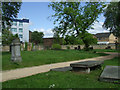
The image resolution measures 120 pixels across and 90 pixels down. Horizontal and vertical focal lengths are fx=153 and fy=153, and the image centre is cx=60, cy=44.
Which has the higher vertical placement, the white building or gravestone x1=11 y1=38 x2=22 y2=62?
the white building

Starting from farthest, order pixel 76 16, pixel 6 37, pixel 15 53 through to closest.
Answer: pixel 6 37 < pixel 76 16 < pixel 15 53

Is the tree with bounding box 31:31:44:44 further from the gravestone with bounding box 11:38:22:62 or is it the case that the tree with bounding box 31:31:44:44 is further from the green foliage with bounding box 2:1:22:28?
the gravestone with bounding box 11:38:22:62

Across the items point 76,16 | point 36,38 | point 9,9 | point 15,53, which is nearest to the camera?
point 15,53

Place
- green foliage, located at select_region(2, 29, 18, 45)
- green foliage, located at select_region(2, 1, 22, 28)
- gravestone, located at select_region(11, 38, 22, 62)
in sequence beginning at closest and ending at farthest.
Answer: gravestone, located at select_region(11, 38, 22, 62) < green foliage, located at select_region(2, 1, 22, 28) < green foliage, located at select_region(2, 29, 18, 45)

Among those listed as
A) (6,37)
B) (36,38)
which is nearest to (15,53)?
(6,37)

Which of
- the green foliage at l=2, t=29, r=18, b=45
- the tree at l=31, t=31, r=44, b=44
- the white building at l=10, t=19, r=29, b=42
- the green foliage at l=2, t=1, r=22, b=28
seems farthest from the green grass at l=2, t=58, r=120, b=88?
the tree at l=31, t=31, r=44, b=44

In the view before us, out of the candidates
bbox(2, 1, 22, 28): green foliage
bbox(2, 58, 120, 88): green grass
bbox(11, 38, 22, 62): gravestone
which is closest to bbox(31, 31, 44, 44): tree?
bbox(2, 1, 22, 28): green foliage

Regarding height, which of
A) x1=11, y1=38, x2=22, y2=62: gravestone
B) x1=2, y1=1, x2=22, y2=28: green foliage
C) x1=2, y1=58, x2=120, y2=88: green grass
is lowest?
x1=2, y1=58, x2=120, y2=88: green grass

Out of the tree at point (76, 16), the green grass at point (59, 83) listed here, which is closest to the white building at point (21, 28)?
the tree at point (76, 16)

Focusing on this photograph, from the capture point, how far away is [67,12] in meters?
29.0

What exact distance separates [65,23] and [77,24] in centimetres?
269

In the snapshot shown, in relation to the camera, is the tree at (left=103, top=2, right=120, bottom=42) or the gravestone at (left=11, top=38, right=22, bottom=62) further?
the tree at (left=103, top=2, right=120, bottom=42)

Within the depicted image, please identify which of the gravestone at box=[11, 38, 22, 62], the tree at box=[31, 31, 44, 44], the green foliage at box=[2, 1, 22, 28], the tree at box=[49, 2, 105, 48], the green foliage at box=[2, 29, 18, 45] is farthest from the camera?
the tree at box=[31, 31, 44, 44]

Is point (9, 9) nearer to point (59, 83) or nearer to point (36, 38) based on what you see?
point (59, 83)
